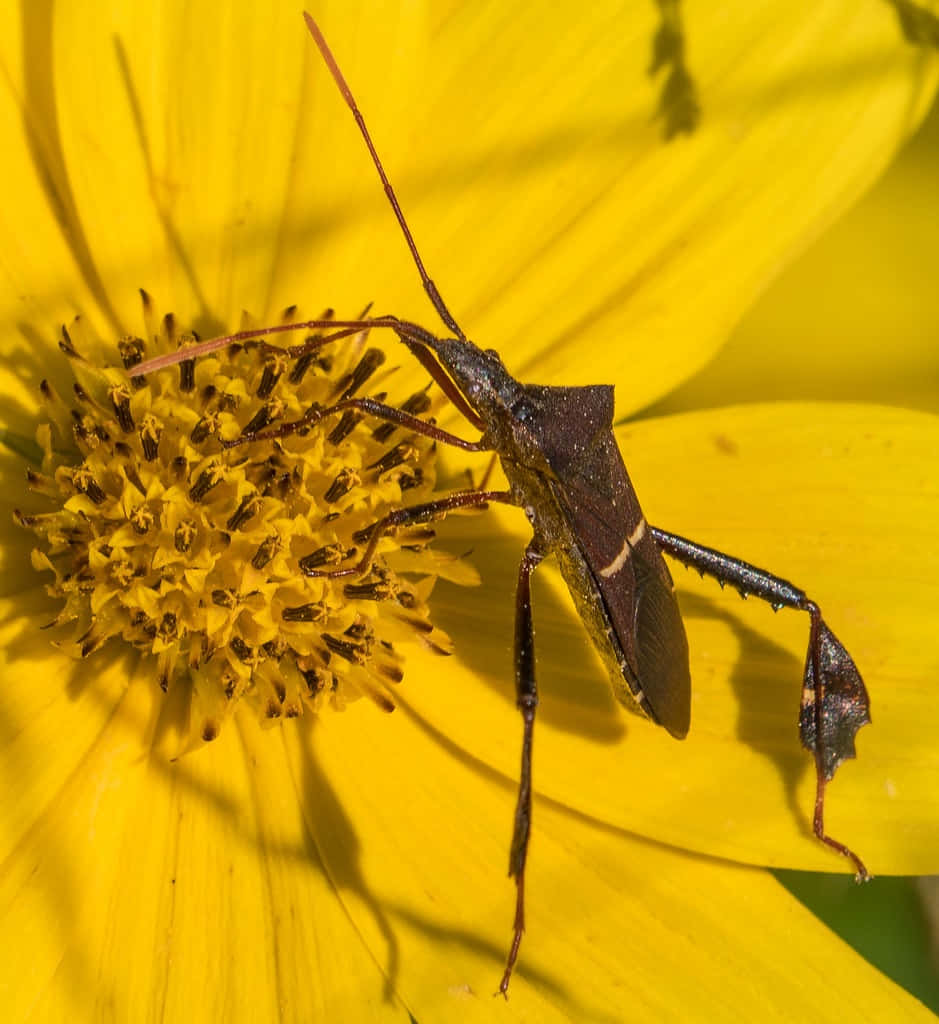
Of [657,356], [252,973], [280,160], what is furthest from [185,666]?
[657,356]

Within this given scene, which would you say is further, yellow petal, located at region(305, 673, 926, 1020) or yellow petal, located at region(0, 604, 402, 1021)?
yellow petal, located at region(305, 673, 926, 1020)

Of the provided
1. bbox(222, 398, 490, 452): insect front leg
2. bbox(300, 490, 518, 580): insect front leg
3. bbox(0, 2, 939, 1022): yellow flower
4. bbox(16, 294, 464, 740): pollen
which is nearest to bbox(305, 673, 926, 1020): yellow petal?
bbox(0, 2, 939, 1022): yellow flower

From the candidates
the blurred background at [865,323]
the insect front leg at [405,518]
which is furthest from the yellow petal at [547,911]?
the blurred background at [865,323]

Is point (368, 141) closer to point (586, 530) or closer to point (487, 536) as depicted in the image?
point (586, 530)

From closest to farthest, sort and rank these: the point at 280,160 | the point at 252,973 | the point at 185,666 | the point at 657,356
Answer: the point at 252,973, the point at 185,666, the point at 280,160, the point at 657,356

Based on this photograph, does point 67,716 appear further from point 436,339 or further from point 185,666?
point 436,339

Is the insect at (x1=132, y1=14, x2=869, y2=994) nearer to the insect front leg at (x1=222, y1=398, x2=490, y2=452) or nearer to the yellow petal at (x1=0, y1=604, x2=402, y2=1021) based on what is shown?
the insect front leg at (x1=222, y1=398, x2=490, y2=452)
